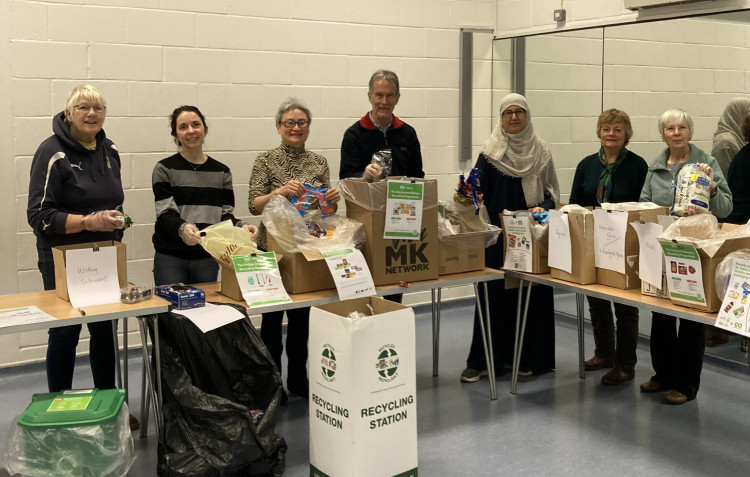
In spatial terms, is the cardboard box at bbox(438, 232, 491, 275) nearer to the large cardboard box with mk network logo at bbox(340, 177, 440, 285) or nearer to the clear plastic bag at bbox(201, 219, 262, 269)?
the large cardboard box with mk network logo at bbox(340, 177, 440, 285)

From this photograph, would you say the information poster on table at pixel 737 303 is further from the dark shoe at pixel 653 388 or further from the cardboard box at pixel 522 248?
the dark shoe at pixel 653 388

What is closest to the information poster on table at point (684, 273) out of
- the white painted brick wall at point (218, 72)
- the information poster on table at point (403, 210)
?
the information poster on table at point (403, 210)

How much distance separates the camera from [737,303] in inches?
116

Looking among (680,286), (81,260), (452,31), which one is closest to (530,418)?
(680,286)

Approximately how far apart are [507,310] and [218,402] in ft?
6.22

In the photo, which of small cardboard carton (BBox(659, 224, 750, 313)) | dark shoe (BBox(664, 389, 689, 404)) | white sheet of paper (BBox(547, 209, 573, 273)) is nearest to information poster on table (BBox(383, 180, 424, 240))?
white sheet of paper (BBox(547, 209, 573, 273))

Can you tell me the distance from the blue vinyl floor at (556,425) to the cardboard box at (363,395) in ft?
1.16

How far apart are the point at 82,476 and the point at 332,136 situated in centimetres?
297

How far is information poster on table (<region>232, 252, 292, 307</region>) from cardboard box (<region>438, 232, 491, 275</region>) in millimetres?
852

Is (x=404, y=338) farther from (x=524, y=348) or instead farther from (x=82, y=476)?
(x=524, y=348)

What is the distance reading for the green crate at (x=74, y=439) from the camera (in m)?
2.78

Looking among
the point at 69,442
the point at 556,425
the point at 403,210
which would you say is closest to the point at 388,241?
the point at 403,210

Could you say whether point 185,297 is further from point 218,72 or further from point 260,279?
point 218,72

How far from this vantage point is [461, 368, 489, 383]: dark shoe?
14.0 feet
